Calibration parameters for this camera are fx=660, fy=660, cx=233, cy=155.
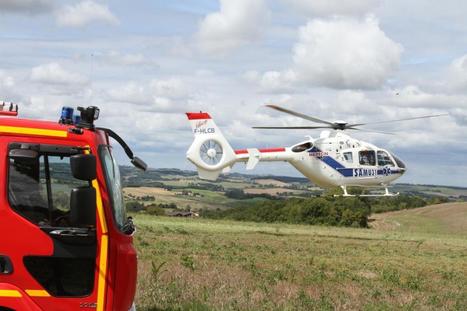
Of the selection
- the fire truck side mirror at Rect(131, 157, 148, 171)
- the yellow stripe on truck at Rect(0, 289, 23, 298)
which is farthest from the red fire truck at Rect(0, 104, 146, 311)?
the fire truck side mirror at Rect(131, 157, 148, 171)

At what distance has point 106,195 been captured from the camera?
22.2 ft

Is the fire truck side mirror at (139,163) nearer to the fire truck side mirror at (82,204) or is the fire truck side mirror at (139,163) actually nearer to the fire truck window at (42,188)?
the fire truck window at (42,188)

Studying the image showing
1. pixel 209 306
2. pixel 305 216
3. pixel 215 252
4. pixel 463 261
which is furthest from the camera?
pixel 305 216

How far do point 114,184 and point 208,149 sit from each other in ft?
97.7

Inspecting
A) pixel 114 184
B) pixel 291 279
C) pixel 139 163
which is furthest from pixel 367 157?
pixel 114 184

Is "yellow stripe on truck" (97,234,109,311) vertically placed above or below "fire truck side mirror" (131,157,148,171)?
below

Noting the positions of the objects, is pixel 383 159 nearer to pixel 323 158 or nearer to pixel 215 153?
pixel 323 158

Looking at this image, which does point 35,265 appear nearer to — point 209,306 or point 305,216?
point 209,306

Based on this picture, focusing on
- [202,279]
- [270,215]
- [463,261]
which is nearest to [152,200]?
[270,215]

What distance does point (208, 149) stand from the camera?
36875 mm

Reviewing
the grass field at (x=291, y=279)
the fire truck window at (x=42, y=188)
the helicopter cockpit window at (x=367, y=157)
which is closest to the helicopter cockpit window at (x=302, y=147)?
the helicopter cockpit window at (x=367, y=157)

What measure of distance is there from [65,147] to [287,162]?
30.7m

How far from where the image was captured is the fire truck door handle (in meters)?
6.46

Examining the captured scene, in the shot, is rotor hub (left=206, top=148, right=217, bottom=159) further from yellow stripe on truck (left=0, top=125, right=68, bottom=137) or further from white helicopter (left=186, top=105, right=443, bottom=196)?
yellow stripe on truck (left=0, top=125, right=68, bottom=137)
